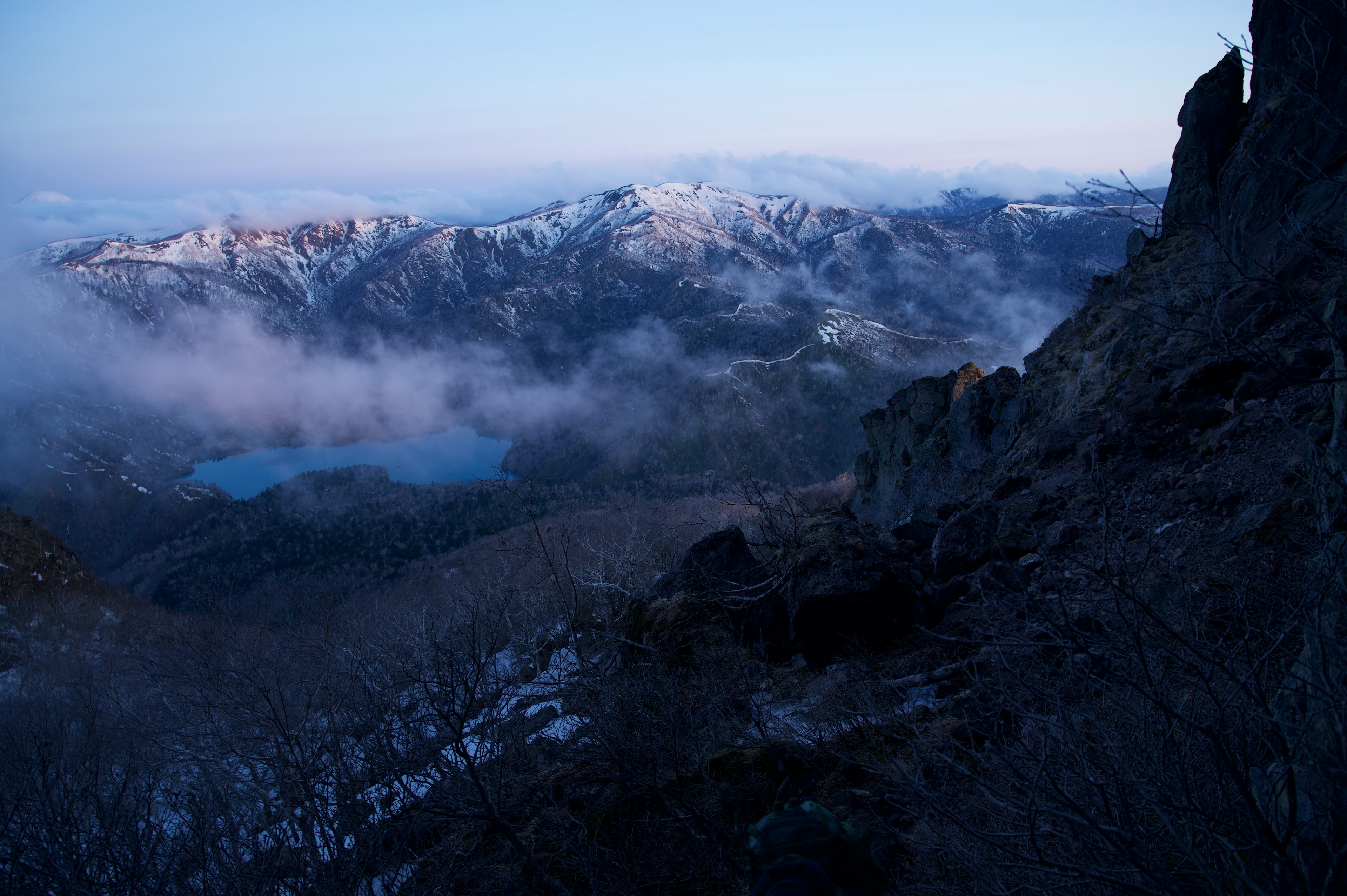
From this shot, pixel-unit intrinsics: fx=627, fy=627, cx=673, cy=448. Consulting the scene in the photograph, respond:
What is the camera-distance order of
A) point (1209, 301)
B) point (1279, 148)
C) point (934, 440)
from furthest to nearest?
point (934, 440)
point (1279, 148)
point (1209, 301)

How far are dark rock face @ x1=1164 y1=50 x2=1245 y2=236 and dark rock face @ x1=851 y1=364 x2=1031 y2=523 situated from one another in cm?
700

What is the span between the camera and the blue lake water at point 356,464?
163000 mm

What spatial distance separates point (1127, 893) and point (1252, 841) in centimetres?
91

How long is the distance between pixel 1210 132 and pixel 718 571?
17.8 m

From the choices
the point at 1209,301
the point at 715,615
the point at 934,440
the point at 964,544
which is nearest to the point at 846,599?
the point at 715,615

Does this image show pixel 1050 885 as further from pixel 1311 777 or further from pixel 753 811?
pixel 753 811

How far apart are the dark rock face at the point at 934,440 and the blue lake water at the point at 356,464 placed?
5085 inches

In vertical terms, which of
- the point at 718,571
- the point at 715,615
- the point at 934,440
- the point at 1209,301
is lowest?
the point at 715,615

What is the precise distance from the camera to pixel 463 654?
1078cm

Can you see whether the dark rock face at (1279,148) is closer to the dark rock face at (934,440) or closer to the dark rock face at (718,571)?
the dark rock face at (934,440)

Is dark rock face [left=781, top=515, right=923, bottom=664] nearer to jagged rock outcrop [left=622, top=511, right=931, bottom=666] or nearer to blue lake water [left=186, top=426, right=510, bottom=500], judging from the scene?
jagged rock outcrop [left=622, top=511, right=931, bottom=666]

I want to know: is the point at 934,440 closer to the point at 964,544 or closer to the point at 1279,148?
the point at 1279,148

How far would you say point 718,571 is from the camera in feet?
45.1

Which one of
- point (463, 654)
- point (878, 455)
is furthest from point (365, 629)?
point (878, 455)
